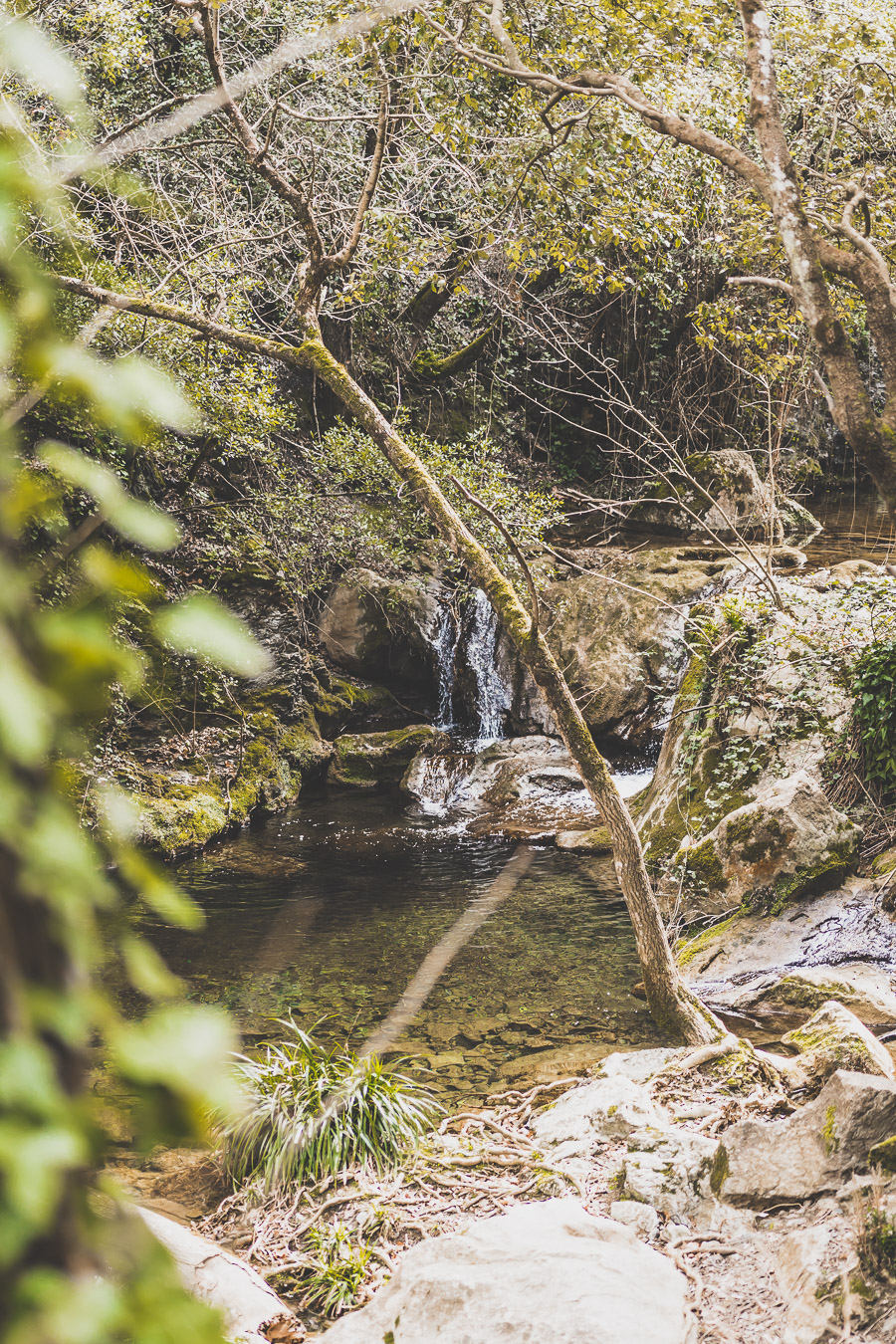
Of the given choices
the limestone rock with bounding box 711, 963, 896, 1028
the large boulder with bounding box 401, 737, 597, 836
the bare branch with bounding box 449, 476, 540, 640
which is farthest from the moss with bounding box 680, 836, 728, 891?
the bare branch with bounding box 449, 476, 540, 640

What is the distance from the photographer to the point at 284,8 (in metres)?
10.3

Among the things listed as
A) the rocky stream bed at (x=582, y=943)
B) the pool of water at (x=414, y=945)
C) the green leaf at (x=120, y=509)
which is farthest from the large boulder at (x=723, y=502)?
the green leaf at (x=120, y=509)

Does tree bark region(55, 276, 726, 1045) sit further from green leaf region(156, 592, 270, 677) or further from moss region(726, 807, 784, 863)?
green leaf region(156, 592, 270, 677)

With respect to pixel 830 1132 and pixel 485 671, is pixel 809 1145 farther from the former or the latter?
pixel 485 671

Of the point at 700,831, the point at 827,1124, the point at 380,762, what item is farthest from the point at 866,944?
the point at 380,762

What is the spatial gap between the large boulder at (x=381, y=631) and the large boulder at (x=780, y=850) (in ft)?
25.6

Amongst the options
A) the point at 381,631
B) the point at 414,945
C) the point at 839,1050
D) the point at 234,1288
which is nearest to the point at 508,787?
the point at 381,631

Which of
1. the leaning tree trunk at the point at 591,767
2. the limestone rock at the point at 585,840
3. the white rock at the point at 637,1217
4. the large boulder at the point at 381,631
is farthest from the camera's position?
the large boulder at the point at 381,631

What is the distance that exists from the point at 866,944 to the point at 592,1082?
259cm

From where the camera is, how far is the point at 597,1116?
4336 mm

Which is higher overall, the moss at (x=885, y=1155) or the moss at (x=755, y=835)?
the moss at (x=755, y=835)

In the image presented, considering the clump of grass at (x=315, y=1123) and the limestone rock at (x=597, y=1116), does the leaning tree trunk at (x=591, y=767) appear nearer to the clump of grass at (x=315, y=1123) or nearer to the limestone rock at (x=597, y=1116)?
the limestone rock at (x=597, y=1116)

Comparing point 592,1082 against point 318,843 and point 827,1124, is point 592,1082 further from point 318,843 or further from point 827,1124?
point 318,843

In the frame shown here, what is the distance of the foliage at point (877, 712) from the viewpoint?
6.76 metres
